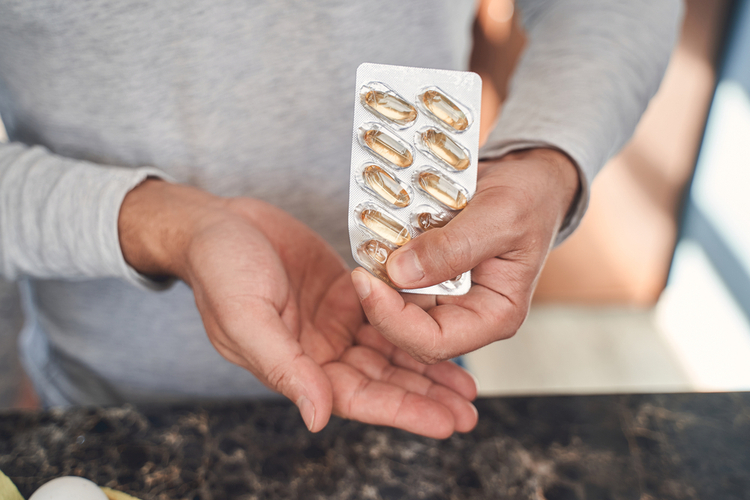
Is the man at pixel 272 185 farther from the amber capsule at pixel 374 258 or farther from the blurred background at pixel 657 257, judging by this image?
the blurred background at pixel 657 257

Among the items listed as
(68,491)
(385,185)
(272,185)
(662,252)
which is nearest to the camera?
(68,491)

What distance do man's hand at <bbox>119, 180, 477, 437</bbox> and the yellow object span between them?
187 millimetres

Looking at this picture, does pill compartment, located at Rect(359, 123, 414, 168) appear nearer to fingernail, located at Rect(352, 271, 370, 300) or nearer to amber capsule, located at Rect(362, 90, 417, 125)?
amber capsule, located at Rect(362, 90, 417, 125)

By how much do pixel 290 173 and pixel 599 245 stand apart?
1386mm

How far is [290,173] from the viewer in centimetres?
64

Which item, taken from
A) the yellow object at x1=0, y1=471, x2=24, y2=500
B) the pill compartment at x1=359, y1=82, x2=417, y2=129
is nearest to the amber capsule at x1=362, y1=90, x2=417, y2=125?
the pill compartment at x1=359, y1=82, x2=417, y2=129

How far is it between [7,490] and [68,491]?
0.22ft

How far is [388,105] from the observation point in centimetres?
45

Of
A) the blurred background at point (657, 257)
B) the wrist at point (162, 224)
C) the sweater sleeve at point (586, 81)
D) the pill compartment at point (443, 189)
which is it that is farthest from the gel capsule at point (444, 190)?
the blurred background at point (657, 257)

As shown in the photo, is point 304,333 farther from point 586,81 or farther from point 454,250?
point 586,81

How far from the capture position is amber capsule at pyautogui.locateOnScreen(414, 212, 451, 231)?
473 mm

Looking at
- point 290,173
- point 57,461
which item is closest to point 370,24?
point 290,173

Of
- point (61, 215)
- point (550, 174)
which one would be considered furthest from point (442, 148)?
point (61, 215)

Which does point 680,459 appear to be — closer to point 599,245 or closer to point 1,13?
point 1,13
